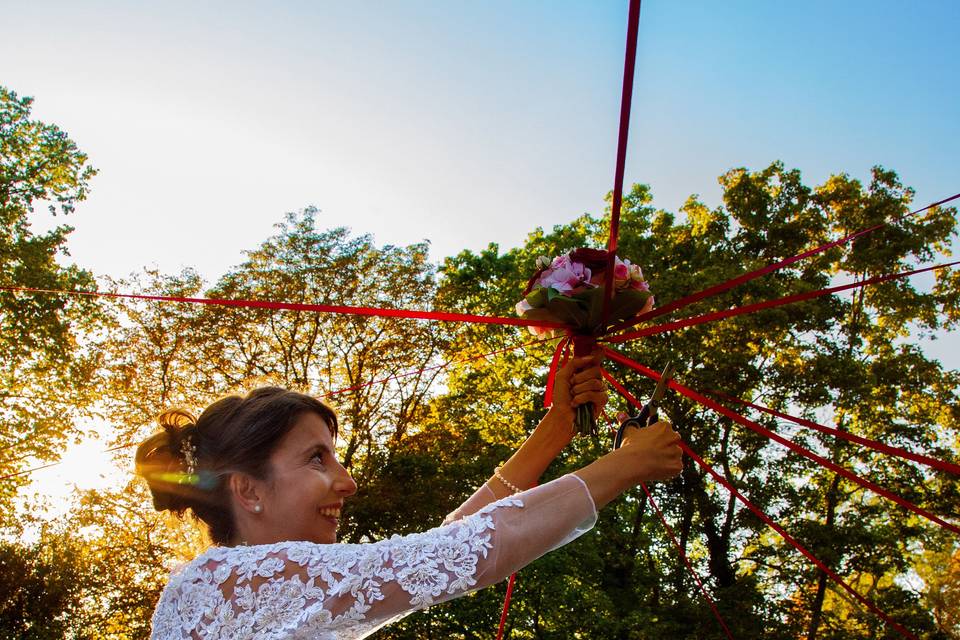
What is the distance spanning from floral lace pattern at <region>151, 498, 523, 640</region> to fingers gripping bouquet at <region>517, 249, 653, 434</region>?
3.83 feet

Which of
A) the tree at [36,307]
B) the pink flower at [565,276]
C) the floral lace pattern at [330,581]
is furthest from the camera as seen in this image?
the tree at [36,307]

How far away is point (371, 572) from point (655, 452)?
0.83 m

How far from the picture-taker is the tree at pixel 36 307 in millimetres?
15734

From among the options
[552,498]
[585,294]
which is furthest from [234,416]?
[585,294]

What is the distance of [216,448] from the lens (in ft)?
8.63

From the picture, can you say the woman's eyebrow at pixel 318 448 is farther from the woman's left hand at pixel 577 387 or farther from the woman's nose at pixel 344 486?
the woman's left hand at pixel 577 387

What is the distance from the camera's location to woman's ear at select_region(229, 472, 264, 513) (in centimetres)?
250

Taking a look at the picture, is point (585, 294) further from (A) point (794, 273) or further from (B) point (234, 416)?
(A) point (794, 273)

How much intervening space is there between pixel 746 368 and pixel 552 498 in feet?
54.9

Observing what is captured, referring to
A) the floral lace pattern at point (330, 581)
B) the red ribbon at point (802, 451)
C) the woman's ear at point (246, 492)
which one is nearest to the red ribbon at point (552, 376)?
the red ribbon at point (802, 451)

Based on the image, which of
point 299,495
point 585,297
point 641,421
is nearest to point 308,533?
point 299,495

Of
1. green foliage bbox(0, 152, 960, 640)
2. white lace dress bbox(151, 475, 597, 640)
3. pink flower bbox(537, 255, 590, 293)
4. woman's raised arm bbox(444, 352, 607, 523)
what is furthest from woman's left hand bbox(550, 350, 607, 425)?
green foliage bbox(0, 152, 960, 640)

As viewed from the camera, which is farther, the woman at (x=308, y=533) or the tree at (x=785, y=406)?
the tree at (x=785, y=406)

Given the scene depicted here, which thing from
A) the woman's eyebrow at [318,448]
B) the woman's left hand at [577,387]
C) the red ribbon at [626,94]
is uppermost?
the red ribbon at [626,94]
